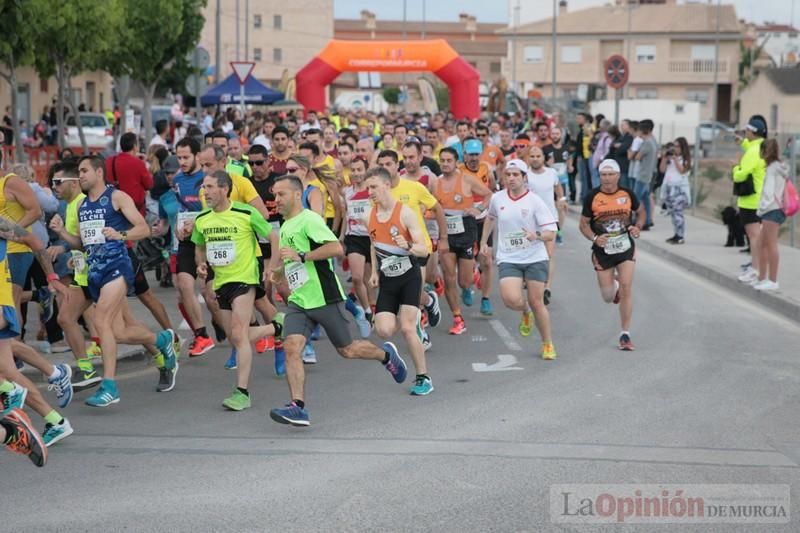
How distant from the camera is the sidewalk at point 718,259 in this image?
15.0 meters

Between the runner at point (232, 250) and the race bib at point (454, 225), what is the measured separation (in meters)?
3.73

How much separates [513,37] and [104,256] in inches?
3270

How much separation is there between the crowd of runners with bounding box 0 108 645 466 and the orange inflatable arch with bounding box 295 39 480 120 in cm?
2418

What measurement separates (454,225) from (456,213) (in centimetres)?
12

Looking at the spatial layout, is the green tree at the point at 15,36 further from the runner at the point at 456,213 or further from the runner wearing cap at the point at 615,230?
the runner wearing cap at the point at 615,230

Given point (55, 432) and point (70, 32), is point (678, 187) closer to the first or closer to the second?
point (70, 32)

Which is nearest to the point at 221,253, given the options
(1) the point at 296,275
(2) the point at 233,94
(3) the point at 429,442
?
(1) the point at 296,275

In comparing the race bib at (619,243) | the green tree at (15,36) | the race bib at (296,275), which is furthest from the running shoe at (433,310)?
the green tree at (15,36)

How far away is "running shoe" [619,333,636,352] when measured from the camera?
38.8 feet

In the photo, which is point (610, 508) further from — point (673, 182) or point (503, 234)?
point (673, 182)

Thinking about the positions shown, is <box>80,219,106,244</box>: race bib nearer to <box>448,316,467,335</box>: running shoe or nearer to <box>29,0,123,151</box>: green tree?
<box>448,316,467,335</box>: running shoe

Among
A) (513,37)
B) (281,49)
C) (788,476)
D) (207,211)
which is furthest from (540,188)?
(281,49)

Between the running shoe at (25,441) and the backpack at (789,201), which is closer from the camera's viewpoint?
the running shoe at (25,441)

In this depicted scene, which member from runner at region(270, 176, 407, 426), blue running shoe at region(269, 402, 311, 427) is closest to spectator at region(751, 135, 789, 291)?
runner at region(270, 176, 407, 426)
